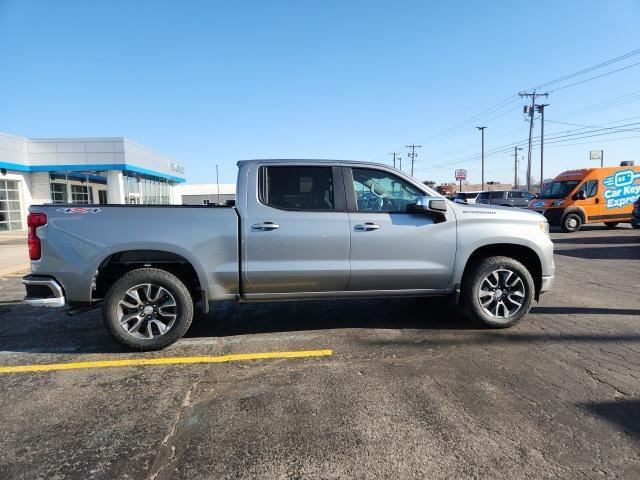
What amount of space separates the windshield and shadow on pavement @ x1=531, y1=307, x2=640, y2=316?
13.9 meters

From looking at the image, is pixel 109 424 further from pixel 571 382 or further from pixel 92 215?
pixel 571 382

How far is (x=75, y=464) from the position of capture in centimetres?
270

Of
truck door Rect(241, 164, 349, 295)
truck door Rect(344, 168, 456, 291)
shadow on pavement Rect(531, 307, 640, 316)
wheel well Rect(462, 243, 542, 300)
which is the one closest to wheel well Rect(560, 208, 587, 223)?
shadow on pavement Rect(531, 307, 640, 316)

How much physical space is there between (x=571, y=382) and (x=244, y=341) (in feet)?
10.3

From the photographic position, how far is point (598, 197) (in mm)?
17875

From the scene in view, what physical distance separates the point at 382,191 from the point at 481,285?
157cm

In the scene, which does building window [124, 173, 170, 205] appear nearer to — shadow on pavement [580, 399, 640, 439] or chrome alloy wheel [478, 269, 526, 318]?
chrome alloy wheel [478, 269, 526, 318]

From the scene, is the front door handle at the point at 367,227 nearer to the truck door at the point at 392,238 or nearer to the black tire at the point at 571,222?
the truck door at the point at 392,238

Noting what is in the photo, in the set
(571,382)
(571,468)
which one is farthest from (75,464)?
(571,382)

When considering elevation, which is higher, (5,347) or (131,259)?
(131,259)

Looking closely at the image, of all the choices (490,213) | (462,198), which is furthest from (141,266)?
(462,198)

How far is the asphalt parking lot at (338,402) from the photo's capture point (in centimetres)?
270

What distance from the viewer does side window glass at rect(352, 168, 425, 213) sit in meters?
4.98

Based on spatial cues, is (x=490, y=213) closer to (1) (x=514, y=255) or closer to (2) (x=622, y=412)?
(1) (x=514, y=255)
